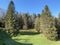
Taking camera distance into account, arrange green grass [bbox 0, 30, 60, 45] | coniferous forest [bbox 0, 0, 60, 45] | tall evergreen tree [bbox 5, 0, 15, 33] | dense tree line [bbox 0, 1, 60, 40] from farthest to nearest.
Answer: tall evergreen tree [bbox 5, 0, 15, 33]
dense tree line [bbox 0, 1, 60, 40]
coniferous forest [bbox 0, 0, 60, 45]
green grass [bbox 0, 30, 60, 45]

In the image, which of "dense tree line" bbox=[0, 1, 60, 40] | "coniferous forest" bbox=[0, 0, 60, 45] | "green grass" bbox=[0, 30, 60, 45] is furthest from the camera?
"dense tree line" bbox=[0, 1, 60, 40]

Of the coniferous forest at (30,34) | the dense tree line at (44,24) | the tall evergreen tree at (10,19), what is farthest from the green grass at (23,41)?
the tall evergreen tree at (10,19)

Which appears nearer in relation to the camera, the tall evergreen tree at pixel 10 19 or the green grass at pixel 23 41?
the green grass at pixel 23 41

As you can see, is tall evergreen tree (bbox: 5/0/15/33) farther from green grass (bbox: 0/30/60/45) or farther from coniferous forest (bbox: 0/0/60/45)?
green grass (bbox: 0/30/60/45)

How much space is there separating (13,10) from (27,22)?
113ft

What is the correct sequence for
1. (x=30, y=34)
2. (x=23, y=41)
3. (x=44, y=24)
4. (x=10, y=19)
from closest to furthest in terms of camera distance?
1. (x=23, y=41)
2. (x=44, y=24)
3. (x=10, y=19)
4. (x=30, y=34)

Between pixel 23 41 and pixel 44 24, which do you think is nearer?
pixel 23 41

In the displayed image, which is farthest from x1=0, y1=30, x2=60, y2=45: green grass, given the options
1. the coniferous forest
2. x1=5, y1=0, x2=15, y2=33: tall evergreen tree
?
x1=5, y1=0, x2=15, y2=33: tall evergreen tree

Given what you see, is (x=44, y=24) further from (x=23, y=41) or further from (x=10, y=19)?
(x=23, y=41)

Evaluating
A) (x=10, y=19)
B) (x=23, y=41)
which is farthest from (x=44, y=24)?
(x=23, y=41)

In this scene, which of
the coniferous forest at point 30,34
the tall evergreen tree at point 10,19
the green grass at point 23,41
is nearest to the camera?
the green grass at point 23,41

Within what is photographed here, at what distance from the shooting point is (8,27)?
1478 inches

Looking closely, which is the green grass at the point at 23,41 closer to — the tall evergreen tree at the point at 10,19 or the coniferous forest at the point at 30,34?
the coniferous forest at the point at 30,34

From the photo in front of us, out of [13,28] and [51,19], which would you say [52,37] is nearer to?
[51,19]
